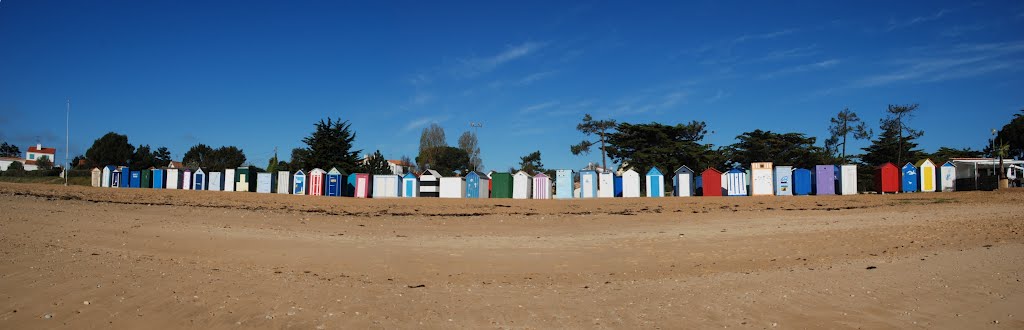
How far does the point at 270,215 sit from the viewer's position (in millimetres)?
19781

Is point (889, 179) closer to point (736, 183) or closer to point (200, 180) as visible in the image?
point (736, 183)

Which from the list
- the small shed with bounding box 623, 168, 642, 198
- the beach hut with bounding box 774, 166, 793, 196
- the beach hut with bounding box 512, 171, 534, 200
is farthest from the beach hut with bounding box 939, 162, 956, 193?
the beach hut with bounding box 512, 171, 534, 200

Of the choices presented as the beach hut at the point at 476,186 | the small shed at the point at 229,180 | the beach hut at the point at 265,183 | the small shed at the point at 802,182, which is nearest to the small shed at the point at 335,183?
the beach hut at the point at 265,183

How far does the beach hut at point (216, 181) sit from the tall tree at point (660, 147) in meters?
33.3

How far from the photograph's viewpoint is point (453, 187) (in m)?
34.4

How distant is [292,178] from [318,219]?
68.1 feet

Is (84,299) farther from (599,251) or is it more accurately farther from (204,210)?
(204,210)

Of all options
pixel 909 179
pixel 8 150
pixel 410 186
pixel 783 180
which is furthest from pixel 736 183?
pixel 8 150

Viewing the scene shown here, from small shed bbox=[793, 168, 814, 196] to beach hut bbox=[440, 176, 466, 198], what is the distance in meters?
17.7

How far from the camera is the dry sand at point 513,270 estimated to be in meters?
7.27

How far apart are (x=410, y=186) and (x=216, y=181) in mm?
15302

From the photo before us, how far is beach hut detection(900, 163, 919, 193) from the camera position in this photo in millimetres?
29656

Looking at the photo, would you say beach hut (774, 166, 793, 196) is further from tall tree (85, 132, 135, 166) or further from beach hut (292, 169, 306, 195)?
tall tree (85, 132, 135, 166)

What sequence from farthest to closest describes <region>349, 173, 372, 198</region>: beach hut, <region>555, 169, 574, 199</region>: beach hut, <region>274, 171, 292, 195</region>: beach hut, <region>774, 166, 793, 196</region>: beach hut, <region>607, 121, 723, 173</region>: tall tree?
<region>607, 121, 723, 173</region>: tall tree < <region>274, 171, 292, 195</region>: beach hut < <region>349, 173, 372, 198</region>: beach hut < <region>555, 169, 574, 199</region>: beach hut < <region>774, 166, 793, 196</region>: beach hut
